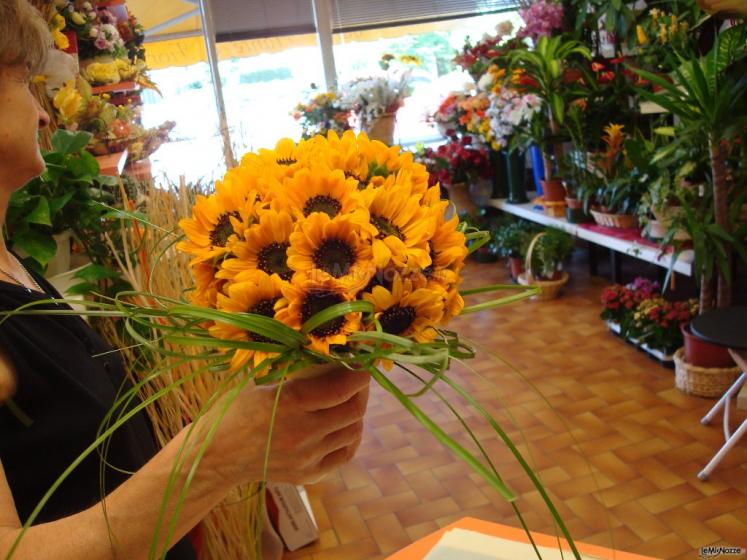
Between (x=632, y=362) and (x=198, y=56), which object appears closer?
(x=632, y=362)

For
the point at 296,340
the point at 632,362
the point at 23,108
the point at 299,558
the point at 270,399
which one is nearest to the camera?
the point at 296,340

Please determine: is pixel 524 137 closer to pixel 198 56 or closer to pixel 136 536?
pixel 198 56

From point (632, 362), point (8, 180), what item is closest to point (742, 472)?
point (632, 362)

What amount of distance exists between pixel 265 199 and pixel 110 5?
2488 mm

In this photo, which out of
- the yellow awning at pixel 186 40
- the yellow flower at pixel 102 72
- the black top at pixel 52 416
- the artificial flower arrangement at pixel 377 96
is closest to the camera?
the black top at pixel 52 416

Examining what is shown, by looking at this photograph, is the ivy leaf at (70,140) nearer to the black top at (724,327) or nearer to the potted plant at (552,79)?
the black top at (724,327)

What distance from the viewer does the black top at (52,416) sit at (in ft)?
2.95

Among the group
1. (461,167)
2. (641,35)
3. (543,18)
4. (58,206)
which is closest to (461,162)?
(461,167)

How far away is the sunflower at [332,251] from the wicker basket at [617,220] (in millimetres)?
3453

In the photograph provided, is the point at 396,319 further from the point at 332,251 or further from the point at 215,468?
the point at 215,468

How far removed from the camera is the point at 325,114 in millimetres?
5227

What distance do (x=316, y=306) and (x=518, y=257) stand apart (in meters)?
4.41

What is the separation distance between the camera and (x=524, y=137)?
445cm

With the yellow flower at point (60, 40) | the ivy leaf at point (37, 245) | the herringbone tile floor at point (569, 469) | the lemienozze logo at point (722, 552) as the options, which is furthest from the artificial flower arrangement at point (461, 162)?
the lemienozze logo at point (722, 552)
